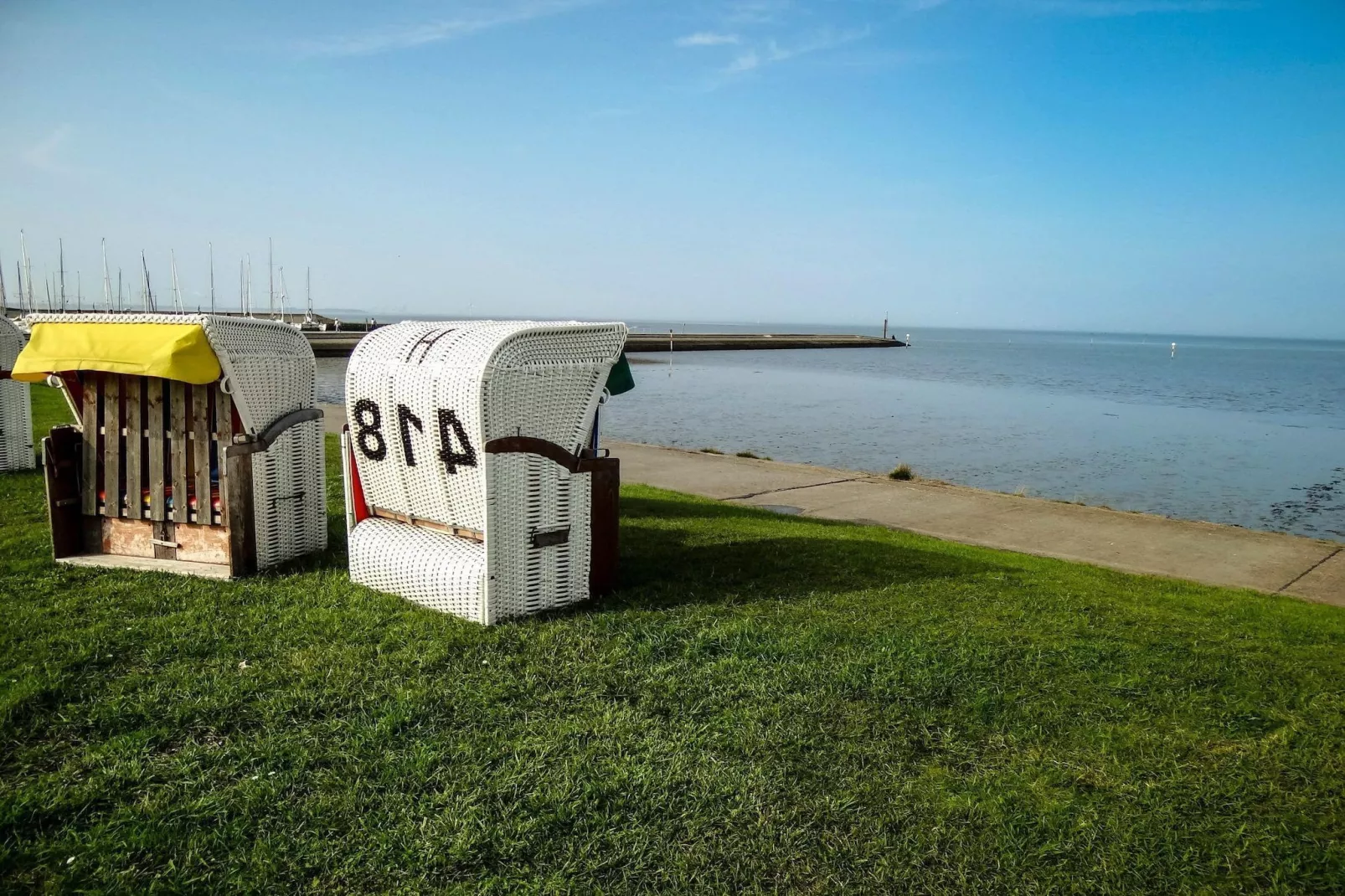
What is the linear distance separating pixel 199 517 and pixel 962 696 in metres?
5.06

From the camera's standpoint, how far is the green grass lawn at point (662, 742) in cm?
310

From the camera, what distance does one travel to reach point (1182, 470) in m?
19.9

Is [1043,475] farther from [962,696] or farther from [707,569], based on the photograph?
[962,696]

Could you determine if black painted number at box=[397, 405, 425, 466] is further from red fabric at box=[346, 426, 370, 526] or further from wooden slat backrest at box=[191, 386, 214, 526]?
wooden slat backrest at box=[191, 386, 214, 526]

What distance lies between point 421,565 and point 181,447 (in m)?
2.02

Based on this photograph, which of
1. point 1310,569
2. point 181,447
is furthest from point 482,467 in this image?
point 1310,569

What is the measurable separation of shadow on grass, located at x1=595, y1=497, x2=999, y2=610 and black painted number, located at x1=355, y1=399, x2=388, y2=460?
178cm

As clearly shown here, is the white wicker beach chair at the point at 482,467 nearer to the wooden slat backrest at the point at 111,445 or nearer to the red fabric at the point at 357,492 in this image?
the red fabric at the point at 357,492

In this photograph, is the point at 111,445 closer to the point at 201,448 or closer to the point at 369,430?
the point at 201,448

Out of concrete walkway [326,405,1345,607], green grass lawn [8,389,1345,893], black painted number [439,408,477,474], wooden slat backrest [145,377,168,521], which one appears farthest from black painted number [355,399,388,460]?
concrete walkway [326,405,1345,607]

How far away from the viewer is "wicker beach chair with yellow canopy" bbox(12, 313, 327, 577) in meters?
6.04

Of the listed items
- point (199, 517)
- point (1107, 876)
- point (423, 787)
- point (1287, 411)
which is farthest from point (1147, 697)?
point (1287, 411)

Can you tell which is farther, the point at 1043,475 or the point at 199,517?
the point at 1043,475

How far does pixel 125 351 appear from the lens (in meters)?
5.84
